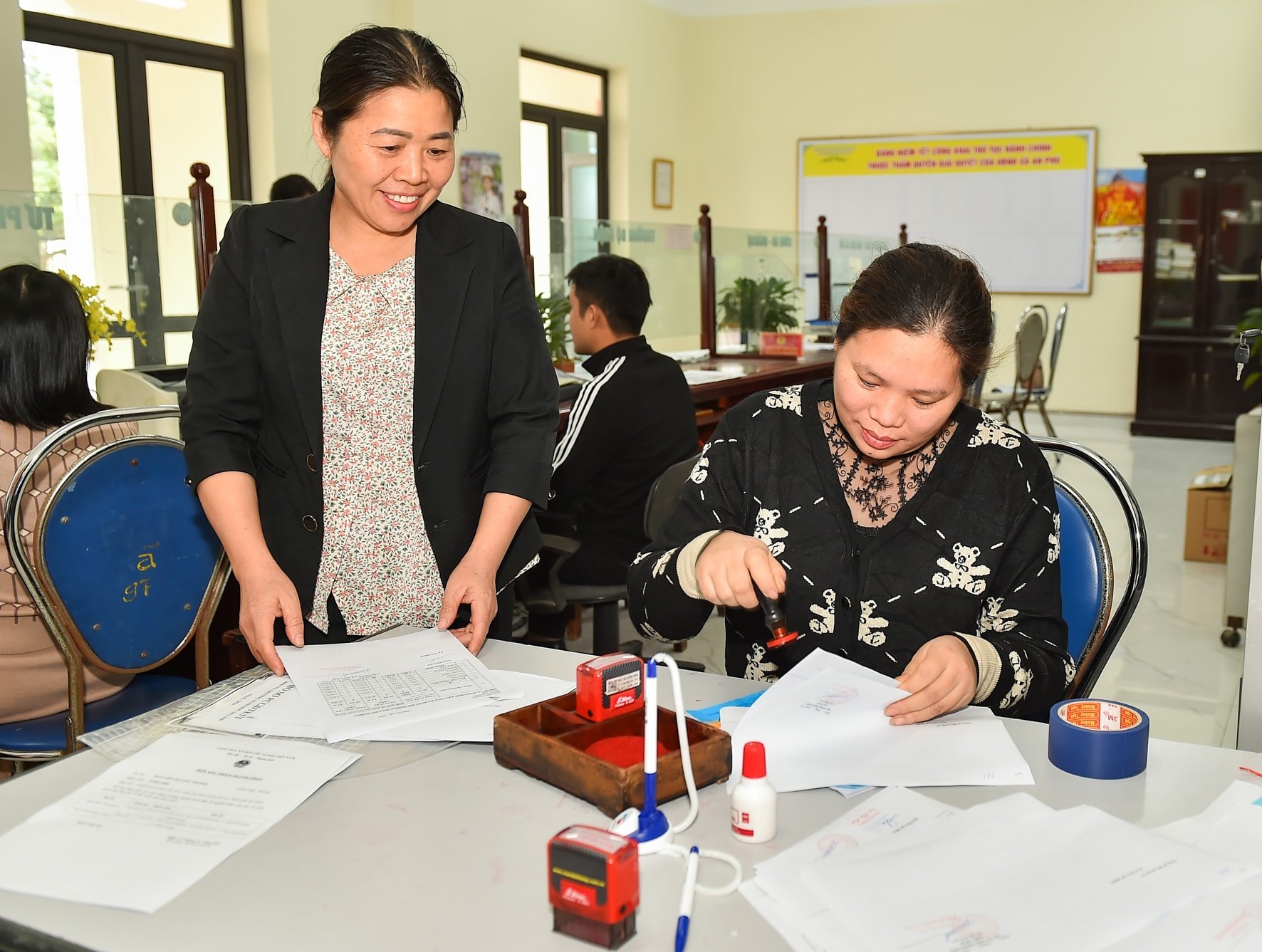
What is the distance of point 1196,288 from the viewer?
24.8ft

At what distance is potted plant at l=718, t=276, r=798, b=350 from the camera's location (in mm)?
5270

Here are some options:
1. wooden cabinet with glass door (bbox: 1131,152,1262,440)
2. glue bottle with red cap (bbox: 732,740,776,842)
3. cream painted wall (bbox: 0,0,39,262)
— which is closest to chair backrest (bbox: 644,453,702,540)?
glue bottle with red cap (bbox: 732,740,776,842)

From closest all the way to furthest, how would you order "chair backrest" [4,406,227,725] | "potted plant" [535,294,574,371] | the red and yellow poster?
"chair backrest" [4,406,227,725]
"potted plant" [535,294,574,371]
the red and yellow poster

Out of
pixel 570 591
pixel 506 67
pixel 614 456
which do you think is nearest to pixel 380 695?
pixel 570 591

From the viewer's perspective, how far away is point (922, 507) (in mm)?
1388

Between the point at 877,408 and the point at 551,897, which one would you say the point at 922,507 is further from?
the point at 551,897

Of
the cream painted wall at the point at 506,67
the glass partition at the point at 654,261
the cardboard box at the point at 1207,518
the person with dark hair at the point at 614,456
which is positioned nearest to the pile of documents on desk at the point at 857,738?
the cream painted wall at the point at 506,67

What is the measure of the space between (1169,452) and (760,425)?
6.49 meters

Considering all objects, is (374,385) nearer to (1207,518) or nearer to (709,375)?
(709,375)

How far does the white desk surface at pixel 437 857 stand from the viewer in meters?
0.81

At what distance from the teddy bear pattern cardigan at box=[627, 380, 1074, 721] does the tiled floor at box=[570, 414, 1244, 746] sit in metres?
0.95

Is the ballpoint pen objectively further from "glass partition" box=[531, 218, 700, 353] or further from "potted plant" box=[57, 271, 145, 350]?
"glass partition" box=[531, 218, 700, 353]

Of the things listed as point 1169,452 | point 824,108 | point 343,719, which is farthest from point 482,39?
point 343,719

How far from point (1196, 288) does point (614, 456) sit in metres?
6.11
